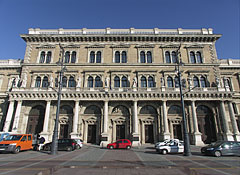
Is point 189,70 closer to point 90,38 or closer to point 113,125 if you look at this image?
point 113,125

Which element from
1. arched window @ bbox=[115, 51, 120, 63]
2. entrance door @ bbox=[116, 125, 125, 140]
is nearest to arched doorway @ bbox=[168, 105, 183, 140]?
entrance door @ bbox=[116, 125, 125, 140]

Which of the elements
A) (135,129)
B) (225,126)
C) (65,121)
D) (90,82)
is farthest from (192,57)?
(65,121)

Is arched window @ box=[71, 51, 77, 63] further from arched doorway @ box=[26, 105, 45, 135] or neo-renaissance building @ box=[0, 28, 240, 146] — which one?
arched doorway @ box=[26, 105, 45, 135]

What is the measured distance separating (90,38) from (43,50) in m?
9.44

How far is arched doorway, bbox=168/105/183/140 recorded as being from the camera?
971 inches

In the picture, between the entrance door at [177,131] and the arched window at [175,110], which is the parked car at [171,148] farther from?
the arched window at [175,110]

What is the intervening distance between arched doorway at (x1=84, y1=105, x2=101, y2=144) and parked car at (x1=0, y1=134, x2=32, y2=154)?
9.33 meters

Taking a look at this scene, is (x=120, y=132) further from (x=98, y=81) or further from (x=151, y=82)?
(x=151, y=82)

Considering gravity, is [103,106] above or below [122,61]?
below

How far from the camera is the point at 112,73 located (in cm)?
2691

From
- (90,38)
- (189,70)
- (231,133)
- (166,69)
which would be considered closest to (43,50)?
(90,38)

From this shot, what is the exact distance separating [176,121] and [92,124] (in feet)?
46.5

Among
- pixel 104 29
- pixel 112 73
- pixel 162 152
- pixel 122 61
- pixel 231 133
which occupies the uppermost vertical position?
pixel 104 29

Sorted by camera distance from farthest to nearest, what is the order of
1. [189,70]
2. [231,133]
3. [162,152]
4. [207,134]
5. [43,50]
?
[43,50], [189,70], [207,134], [231,133], [162,152]
